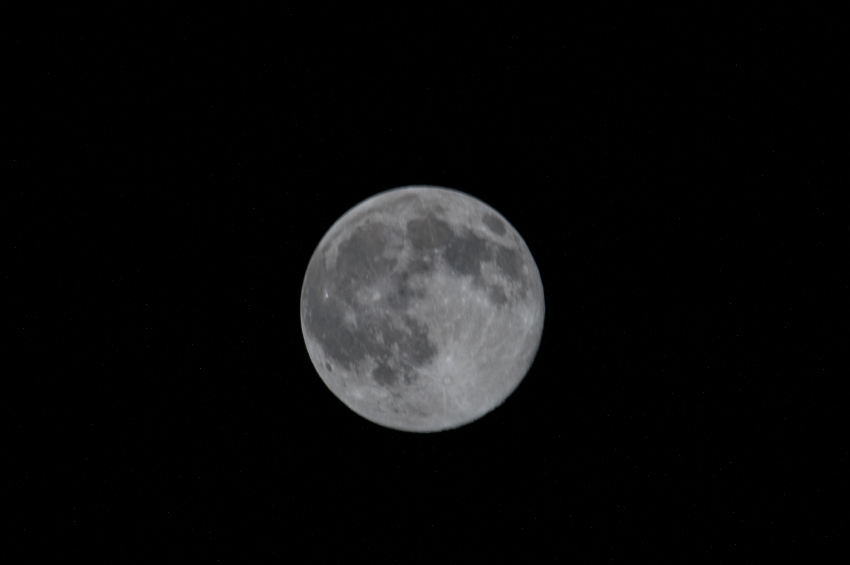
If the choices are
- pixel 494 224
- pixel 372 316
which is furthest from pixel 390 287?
pixel 494 224

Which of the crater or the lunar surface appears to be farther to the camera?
the crater

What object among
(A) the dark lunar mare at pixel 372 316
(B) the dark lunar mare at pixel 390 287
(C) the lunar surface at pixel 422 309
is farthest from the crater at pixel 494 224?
(A) the dark lunar mare at pixel 372 316

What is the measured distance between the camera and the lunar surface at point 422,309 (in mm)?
3477

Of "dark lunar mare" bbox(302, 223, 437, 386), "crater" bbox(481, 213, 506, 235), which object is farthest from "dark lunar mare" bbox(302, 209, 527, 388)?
"crater" bbox(481, 213, 506, 235)

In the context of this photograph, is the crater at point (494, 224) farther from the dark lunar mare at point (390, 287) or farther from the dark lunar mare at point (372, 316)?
the dark lunar mare at point (372, 316)

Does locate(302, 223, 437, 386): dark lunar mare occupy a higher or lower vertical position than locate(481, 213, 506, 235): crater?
lower

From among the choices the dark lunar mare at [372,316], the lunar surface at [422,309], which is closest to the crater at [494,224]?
the lunar surface at [422,309]

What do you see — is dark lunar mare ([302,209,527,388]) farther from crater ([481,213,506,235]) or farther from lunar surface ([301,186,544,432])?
crater ([481,213,506,235])

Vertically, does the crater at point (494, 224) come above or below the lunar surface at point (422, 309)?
above

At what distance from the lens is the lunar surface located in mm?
3477

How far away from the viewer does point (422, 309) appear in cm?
344

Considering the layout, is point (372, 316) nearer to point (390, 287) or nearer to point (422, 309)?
point (390, 287)

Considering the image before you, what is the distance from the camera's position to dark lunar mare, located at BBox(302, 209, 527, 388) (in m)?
3.47

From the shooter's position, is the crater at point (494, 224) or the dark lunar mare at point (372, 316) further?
the crater at point (494, 224)
